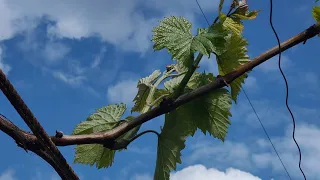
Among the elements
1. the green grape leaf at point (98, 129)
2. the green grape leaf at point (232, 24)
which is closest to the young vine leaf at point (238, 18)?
the green grape leaf at point (232, 24)

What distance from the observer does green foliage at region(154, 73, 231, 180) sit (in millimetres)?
486

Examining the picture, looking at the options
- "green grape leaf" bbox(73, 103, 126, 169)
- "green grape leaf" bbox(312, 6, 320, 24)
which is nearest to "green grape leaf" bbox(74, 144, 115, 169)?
"green grape leaf" bbox(73, 103, 126, 169)

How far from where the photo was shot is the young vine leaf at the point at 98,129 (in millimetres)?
481

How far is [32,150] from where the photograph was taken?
1.23ft

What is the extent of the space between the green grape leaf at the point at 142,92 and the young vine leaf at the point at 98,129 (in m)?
0.02

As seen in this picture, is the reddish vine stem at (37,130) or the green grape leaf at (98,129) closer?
the reddish vine stem at (37,130)

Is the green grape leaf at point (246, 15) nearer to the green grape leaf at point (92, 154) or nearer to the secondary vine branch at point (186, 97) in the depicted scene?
the secondary vine branch at point (186, 97)

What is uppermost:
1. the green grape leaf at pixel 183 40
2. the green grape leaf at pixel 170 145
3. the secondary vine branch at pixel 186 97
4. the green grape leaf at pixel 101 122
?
the green grape leaf at pixel 183 40

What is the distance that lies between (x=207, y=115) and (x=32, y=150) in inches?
6.9

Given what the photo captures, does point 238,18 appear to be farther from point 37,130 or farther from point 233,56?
point 37,130

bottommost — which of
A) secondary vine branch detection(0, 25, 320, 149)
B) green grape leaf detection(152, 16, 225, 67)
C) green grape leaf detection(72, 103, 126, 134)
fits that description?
secondary vine branch detection(0, 25, 320, 149)

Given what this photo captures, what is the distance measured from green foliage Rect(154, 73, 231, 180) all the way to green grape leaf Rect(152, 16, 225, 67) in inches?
1.9

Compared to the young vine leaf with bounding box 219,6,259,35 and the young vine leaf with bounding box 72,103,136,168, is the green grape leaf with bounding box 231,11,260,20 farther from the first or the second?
the young vine leaf with bounding box 72,103,136,168

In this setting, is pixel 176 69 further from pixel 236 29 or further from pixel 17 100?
pixel 17 100
